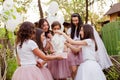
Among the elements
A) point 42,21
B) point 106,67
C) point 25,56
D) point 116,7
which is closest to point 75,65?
point 42,21

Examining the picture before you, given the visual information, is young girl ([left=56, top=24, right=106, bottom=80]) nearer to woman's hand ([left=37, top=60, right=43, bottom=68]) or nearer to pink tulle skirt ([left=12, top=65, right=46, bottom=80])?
woman's hand ([left=37, top=60, right=43, bottom=68])

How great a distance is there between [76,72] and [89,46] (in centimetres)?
62

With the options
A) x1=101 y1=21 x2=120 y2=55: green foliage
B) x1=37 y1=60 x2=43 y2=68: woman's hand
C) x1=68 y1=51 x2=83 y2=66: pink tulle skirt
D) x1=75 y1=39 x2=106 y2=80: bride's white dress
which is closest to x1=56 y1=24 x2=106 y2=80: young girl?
x1=75 y1=39 x2=106 y2=80: bride's white dress

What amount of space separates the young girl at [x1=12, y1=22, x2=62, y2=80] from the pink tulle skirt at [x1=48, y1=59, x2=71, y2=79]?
102 centimetres

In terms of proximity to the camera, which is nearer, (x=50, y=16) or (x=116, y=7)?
(x=50, y=16)

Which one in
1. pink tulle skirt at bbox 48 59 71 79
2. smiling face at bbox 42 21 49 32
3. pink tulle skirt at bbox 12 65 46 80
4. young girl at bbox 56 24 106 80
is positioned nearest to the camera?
pink tulle skirt at bbox 12 65 46 80

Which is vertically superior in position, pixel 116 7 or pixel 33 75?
pixel 116 7

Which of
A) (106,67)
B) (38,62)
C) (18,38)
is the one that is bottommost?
(106,67)

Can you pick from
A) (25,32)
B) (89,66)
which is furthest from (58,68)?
(25,32)

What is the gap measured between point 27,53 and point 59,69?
4.37ft

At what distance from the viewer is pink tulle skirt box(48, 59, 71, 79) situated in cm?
641

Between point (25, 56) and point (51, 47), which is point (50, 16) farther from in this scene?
point (25, 56)

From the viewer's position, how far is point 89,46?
20.7 ft

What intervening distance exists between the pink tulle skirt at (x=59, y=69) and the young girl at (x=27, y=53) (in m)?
1.02
